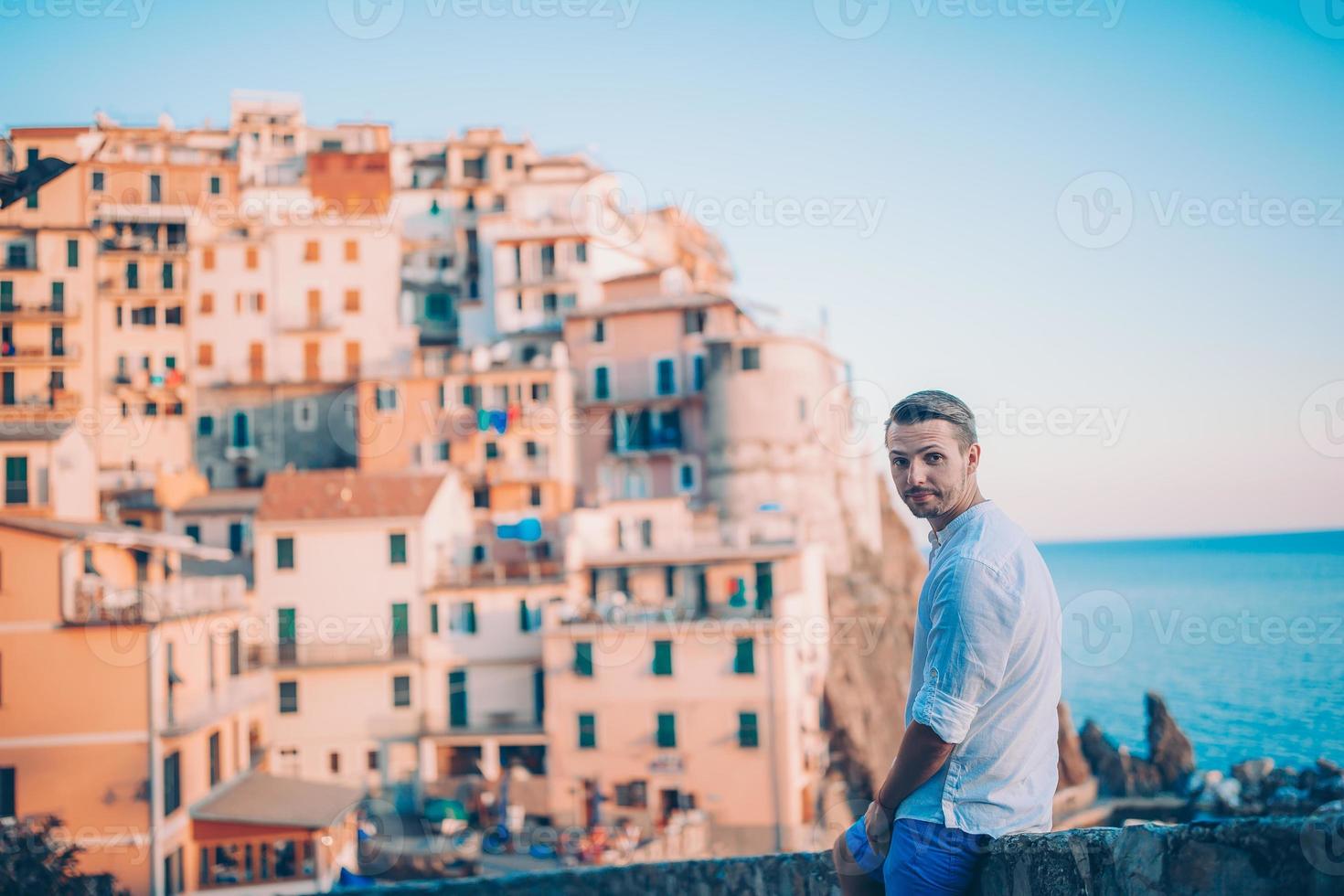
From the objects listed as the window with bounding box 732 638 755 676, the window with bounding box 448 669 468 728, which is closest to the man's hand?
the window with bounding box 732 638 755 676

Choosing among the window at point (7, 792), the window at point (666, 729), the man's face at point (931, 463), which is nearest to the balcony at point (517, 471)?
the window at point (666, 729)

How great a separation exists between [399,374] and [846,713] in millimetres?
28174

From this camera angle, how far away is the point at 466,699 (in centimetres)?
4369

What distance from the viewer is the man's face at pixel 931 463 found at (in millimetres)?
4051

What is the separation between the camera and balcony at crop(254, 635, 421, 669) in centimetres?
4272

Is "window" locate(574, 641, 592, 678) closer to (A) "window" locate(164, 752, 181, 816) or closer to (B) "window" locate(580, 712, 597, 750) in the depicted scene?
(B) "window" locate(580, 712, 597, 750)

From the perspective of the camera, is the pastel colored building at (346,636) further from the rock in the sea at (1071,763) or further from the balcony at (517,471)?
the rock in the sea at (1071,763)

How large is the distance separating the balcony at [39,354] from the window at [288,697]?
2545 centimetres

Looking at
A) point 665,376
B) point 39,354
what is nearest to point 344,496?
point 665,376

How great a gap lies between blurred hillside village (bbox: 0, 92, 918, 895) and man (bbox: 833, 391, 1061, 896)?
43.2 feet

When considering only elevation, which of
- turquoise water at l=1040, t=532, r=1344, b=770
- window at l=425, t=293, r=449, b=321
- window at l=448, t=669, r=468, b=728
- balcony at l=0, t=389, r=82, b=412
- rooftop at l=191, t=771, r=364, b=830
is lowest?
turquoise water at l=1040, t=532, r=1344, b=770

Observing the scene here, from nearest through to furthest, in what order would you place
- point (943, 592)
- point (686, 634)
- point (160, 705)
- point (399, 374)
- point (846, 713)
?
point (943, 592) → point (160, 705) → point (686, 634) → point (846, 713) → point (399, 374)

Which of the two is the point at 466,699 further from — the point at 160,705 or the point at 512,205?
the point at 512,205

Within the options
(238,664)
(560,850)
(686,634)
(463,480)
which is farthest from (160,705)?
(463,480)
